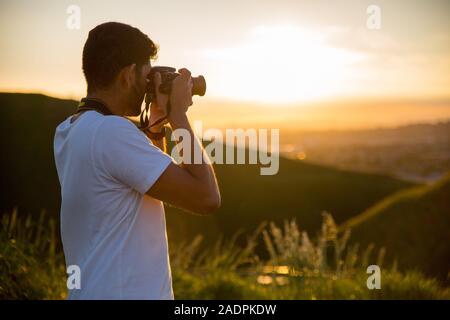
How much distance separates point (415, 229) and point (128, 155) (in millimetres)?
9839

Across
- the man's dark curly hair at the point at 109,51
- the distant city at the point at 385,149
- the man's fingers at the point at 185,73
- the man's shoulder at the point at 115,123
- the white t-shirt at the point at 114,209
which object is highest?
the man's dark curly hair at the point at 109,51

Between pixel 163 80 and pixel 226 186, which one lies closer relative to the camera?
pixel 163 80

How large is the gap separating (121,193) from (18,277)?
4.00 m

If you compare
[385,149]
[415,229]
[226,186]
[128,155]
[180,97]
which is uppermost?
[180,97]

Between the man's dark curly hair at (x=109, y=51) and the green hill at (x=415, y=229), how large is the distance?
787 cm

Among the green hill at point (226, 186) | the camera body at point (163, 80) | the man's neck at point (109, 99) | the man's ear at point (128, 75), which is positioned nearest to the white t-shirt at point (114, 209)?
the man's neck at point (109, 99)

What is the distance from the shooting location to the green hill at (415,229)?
10.5 meters

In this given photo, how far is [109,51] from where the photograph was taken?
286 cm

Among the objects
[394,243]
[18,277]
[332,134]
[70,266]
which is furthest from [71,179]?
[332,134]

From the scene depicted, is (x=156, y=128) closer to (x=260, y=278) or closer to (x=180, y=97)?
(x=180, y=97)

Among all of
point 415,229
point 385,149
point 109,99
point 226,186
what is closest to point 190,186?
point 109,99

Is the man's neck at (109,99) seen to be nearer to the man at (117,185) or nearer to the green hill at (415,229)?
the man at (117,185)

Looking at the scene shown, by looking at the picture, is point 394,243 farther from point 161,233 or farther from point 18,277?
point 161,233

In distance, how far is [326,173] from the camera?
3319cm
